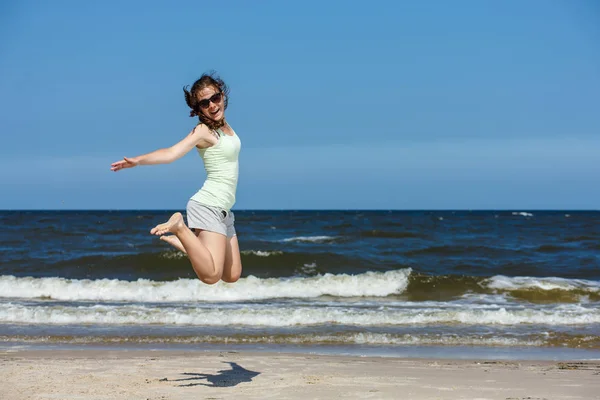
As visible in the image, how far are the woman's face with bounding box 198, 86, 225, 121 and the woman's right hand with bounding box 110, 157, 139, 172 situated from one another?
0.94 m

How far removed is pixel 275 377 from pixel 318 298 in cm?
870

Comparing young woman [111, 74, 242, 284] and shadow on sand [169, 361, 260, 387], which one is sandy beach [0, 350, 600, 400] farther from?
young woman [111, 74, 242, 284]

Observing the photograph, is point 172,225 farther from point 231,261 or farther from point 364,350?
point 364,350

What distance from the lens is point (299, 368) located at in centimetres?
849

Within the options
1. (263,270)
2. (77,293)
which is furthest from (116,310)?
(263,270)

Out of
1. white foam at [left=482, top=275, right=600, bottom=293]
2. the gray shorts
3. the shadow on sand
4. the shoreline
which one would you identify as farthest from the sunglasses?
white foam at [left=482, top=275, right=600, bottom=293]

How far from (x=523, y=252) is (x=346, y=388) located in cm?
2119

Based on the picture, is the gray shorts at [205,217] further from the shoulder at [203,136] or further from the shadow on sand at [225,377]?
the shadow on sand at [225,377]

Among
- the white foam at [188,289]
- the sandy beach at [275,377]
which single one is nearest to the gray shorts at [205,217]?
the sandy beach at [275,377]

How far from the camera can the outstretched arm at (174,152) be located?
5.43 meters

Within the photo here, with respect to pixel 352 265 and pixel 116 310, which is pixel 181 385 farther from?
pixel 352 265

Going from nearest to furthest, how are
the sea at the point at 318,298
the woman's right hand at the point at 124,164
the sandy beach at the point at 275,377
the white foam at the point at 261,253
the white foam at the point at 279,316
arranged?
1. the woman's right hand at the point at 124,164
2. the sandy beach at the point at 275,377
3. the sea at the point at 318,298
4. the white foam at the point at 279,316
5. the white foam at the point at 261,253

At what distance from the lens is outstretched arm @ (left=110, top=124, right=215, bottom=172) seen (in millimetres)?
5434

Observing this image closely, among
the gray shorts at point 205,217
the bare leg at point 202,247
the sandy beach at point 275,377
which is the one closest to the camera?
the bare leg at point 202,247
